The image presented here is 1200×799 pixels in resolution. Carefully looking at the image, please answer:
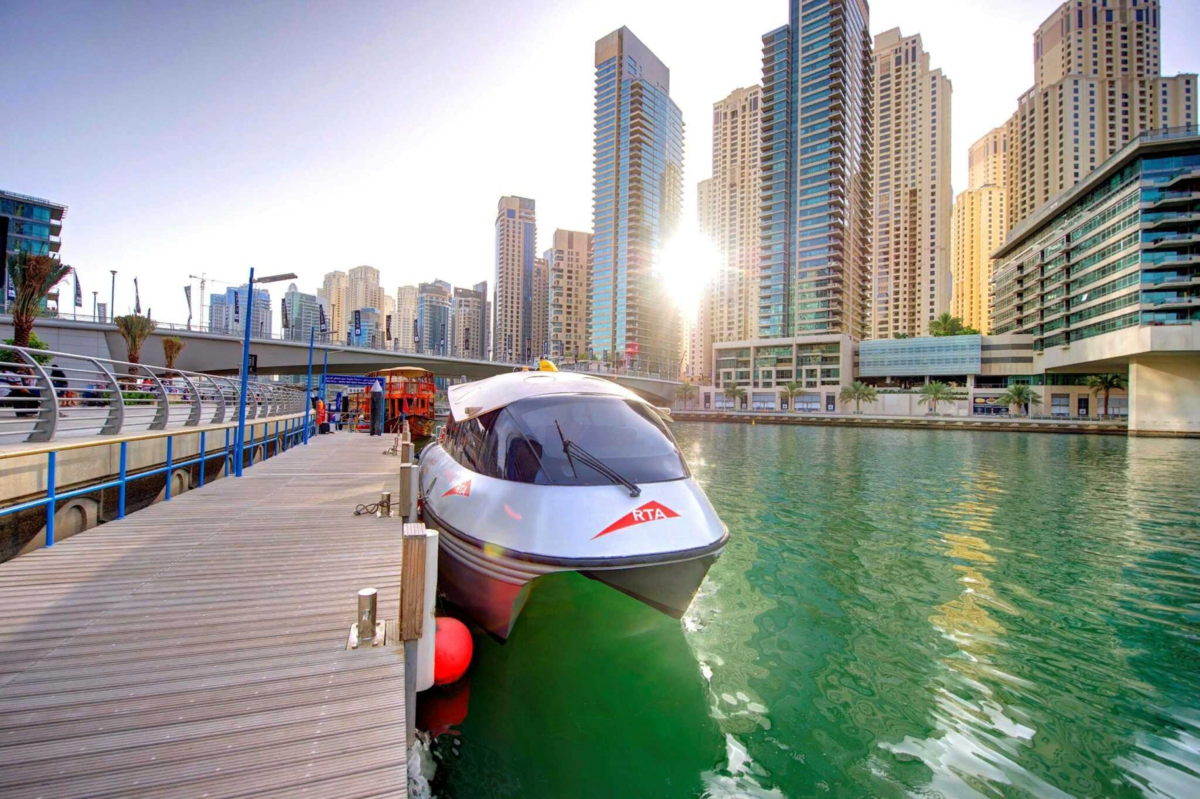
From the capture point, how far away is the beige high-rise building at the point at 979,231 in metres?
Result: 149

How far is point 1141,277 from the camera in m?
58.8

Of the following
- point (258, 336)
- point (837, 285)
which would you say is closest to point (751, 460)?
point (258, 336)

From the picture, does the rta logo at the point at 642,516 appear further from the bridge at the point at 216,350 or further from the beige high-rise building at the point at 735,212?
the beige high-rise building at the point at 735,212

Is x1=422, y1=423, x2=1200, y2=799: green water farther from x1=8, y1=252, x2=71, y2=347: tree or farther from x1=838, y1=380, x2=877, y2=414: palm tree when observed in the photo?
x1=838, y1=380, x2=877, y2=414: palm tree

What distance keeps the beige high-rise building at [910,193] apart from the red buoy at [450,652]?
16247 cm

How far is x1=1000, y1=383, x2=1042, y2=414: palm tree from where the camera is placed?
258 feet

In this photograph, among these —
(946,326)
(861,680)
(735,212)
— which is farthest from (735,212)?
(861,680)

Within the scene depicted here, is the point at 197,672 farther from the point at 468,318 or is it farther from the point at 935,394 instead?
the point at 468,318

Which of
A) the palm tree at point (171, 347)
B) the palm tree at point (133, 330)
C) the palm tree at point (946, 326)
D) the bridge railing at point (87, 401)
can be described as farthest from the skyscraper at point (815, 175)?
the bridge railing at point (87, 401)

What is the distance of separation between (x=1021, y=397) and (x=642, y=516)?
320ft

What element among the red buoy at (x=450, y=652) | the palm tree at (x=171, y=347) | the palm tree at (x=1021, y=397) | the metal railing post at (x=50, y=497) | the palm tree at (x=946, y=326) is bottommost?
the red buoy at (x=450, y=652)

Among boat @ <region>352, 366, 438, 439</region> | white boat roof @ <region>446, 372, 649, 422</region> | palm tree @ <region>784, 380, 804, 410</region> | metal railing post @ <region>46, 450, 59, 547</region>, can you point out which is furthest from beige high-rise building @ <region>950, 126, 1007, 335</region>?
metal railing post @ <region>46, 450, 59, 547</region>

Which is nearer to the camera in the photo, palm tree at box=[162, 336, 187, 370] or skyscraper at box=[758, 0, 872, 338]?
palm tree at box=[162, 336, 187, 370]

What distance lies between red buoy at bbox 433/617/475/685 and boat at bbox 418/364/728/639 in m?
0.51
